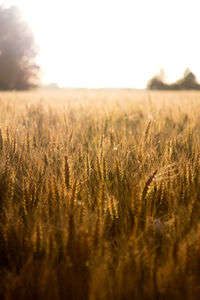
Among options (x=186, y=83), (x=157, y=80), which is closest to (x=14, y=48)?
(x=157, y=80)

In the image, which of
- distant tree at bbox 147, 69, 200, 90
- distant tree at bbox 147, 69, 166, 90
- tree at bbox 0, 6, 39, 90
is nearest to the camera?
tree at bbox 0, 6, 39, 90

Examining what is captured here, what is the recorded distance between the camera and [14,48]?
70.3 ft

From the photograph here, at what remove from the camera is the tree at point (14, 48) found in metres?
20.9

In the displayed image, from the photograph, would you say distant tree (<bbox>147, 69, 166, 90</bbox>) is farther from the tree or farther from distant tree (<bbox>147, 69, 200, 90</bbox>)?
the tree

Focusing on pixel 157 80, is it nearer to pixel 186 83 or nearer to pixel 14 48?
pixel 186 83

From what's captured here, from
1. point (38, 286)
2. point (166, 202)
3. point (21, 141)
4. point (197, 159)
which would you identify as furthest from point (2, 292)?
point (21, 141)

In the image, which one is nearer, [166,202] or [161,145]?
[166,202]

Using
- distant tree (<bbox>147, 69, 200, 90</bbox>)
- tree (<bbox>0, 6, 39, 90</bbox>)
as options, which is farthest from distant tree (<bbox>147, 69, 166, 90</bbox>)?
tree (<bbox>0, 6, 39, 90</bbox>)

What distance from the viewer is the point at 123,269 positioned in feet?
2.17

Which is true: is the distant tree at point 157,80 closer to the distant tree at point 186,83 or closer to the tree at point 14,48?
the distant tree at point 186,83

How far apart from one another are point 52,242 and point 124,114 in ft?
7.38

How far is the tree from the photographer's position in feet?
68.4

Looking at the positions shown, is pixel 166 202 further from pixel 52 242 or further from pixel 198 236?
pixel 52 242

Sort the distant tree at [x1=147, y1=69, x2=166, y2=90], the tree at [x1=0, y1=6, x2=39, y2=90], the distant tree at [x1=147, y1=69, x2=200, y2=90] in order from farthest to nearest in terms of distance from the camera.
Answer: the distant tree at [x1=147, y1=69, x2=166, y2=90] < the distant tree at [x1=147, y1=69, x2=200, y2=90] < the tree at [x1=0, y1=6, x2=39, y2=90]
